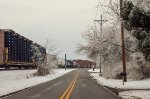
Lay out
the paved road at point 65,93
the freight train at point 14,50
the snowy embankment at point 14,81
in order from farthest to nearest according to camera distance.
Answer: the freight train at point 14,50 → the snowy embankment at point 14,81 → the paved road at point 65,93

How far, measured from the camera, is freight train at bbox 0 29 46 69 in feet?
166

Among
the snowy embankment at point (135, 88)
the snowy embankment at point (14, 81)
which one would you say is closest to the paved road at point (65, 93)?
the snowy embankment at point (135, 88)

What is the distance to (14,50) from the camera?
55.8 meters

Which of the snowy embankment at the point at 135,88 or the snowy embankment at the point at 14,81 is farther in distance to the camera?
the snowy embankment at the point at 14,81

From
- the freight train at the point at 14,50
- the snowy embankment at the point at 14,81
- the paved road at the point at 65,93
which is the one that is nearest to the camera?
the paved road at the point at 65,93

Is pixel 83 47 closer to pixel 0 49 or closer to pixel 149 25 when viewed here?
pixel 0 49

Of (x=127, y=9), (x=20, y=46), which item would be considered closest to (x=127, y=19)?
(x=127, y=9)

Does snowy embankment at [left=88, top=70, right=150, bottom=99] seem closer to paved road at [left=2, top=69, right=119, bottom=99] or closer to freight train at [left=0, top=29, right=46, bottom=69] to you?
paved road at [left=2, top=69, right=119, bottom=99]

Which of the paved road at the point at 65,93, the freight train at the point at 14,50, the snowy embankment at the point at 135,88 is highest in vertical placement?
the freight train at the point at 14,50

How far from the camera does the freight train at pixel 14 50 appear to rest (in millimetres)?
50594

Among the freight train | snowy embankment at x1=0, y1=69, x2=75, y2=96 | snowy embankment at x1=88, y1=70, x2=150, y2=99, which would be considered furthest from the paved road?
Result: the freight train

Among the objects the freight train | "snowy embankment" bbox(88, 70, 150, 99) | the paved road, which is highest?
the freight train

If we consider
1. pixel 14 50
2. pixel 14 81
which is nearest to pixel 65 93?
pixel 14 81

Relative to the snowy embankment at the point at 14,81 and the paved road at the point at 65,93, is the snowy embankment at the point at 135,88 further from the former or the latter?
the snowy embankment at the point at 14,81
